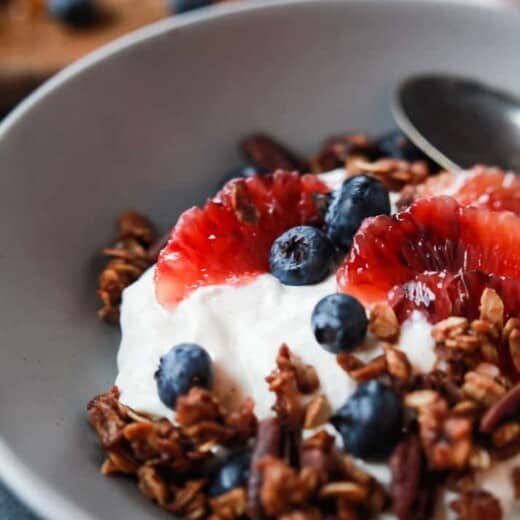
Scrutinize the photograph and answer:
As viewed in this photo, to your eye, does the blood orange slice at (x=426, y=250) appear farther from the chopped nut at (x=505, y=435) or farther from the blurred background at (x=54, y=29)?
the blurred background at (x=54, y=29)

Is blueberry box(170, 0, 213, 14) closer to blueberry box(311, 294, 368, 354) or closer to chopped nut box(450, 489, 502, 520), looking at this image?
blueberry box(311, 294, 368, 354)

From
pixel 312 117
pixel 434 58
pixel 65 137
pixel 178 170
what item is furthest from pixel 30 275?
pixel 434 58

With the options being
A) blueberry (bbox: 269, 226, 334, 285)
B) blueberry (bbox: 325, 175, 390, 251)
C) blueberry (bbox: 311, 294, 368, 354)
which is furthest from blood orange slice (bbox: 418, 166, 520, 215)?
blueberry (bbox: 311, 294, 368, 354)

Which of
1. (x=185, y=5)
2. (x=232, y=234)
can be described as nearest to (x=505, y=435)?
(x=232, y=234)

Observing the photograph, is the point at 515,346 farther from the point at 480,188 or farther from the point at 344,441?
the point at 480,188

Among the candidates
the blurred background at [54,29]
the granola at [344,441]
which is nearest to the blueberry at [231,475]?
the granola at [344,441]

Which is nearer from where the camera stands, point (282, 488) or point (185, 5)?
point (282, 488)
